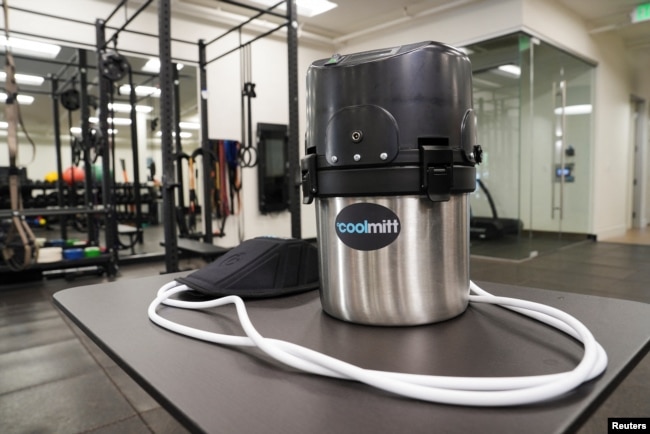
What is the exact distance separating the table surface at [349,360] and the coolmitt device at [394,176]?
56 mm

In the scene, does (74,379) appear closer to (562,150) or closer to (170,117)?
(170,117)

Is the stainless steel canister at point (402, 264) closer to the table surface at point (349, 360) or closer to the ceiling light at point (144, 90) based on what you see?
the table surface at point (349, 360)

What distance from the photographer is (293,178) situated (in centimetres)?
287

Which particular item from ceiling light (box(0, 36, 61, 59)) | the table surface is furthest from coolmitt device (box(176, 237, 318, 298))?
ceiling light (box(0, 36, 61, 59))

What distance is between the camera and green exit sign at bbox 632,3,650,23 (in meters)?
4.76

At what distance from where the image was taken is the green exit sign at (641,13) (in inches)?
187

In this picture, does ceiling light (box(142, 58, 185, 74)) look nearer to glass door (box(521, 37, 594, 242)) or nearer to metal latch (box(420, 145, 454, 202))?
glass door (box(521, 37, 594, 242))

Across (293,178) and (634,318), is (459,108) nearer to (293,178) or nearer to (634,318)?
(634,318)

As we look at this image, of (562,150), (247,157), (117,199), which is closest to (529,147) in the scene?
(562,150)

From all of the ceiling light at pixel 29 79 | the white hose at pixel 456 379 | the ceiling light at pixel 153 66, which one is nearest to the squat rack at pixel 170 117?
the white hose at pixel 456 379

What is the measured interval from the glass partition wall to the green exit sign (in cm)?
69

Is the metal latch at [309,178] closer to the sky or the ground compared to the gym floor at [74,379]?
closer to the sky

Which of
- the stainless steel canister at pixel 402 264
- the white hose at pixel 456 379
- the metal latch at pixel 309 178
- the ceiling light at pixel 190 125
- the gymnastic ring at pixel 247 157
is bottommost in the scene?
the white hose at pixel 456 379

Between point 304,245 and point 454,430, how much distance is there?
0.47 m
